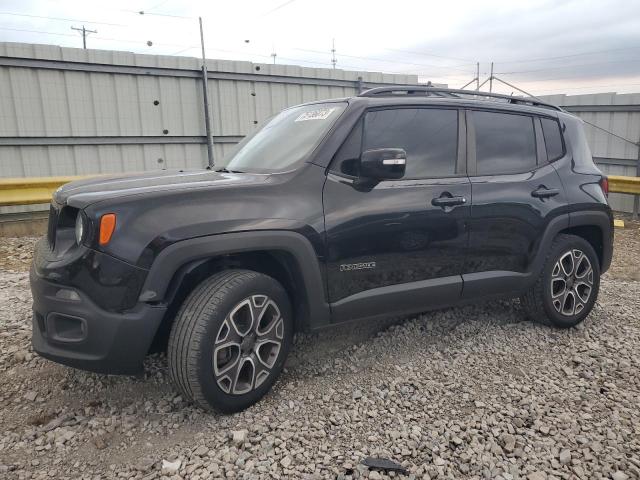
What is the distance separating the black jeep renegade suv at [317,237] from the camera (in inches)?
96.6

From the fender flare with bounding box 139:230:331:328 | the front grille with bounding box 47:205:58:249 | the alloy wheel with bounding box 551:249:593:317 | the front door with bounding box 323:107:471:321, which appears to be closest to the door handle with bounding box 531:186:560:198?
the alloy wheel with bounding box 551:249:593:317

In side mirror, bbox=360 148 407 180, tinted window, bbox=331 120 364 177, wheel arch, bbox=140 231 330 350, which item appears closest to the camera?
wheel arch, bbox=140 231 330 350

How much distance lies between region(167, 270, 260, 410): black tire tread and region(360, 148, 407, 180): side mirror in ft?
3.22

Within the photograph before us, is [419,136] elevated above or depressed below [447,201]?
above

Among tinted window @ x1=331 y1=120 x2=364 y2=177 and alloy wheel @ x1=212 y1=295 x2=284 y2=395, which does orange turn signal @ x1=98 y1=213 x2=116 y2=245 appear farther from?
tinted window @ x1=331 y1=120 x2=364 y2=177

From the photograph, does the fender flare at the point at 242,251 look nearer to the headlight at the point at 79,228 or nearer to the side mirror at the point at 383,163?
the headlight at the point at 79,228

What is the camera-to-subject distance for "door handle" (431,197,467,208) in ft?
10.7

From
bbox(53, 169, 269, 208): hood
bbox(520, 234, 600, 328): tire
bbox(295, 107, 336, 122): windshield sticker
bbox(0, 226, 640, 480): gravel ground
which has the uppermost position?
bbox(295, 107, 336, 122): windshield sticker

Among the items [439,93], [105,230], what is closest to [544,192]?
[439,93]

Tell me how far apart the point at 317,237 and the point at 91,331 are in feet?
4.17

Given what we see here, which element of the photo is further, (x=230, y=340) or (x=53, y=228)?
(x=53, y=228)

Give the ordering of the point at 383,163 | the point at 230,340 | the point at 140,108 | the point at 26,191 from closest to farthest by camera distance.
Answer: the point at 230,340, the point at 383,163, the point at 26,191, the point at 140,108

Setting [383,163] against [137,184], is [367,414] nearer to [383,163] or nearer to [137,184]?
[383,163]

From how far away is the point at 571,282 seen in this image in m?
3.98
